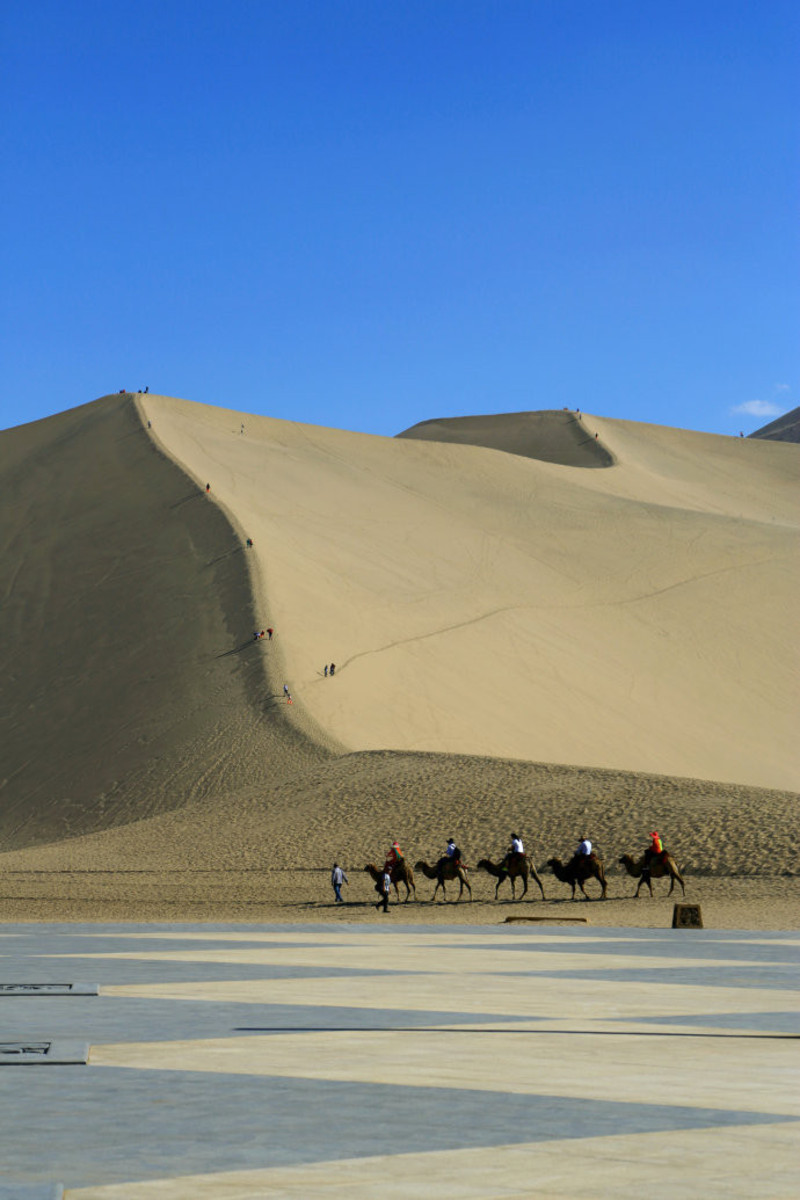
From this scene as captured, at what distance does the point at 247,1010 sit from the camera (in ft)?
35.4

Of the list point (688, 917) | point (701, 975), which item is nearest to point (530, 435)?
point (688, 917)

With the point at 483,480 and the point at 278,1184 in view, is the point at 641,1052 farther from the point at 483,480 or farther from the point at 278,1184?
the point at 483,480

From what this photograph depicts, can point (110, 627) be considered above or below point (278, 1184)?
above

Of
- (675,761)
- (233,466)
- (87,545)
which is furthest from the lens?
(233,466)

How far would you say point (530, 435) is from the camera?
12581 cm

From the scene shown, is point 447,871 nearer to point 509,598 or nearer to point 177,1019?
point 177,1019

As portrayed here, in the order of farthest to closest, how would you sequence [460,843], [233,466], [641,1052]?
[233,466], [460,843], [641,1052]

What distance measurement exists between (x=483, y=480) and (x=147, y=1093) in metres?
85.2

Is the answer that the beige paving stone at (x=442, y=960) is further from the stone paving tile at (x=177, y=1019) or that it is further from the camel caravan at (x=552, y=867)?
the camel caravan at (x=552, y=867)

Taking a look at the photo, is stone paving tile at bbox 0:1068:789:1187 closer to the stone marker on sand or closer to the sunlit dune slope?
the stone marker on sand

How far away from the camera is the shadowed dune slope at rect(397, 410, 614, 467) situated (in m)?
116

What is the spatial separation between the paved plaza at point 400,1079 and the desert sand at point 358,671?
9951 mm

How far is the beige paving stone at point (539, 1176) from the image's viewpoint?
5.05 meters

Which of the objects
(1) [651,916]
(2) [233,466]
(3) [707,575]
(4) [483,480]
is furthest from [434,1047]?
(4) [483,480]
